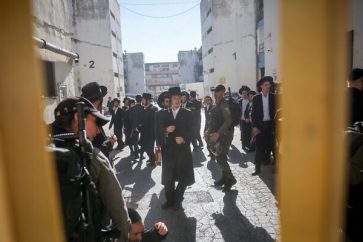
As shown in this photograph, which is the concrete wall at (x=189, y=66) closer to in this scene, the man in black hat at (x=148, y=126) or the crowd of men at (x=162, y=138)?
the crowd of men at (x=162, y=138)

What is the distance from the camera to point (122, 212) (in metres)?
1.99

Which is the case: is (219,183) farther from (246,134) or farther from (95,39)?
(95,39)

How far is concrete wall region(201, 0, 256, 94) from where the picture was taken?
34.2 metres

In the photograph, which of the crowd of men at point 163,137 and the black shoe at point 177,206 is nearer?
the crowd of men at point 163,137

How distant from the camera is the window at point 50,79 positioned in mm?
11531

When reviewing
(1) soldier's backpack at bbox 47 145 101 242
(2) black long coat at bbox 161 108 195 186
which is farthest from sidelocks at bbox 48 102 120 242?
(2) black long coat at bbox 161 108 195 186

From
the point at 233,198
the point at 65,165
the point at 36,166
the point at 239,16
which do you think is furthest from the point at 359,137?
the point at 239,16

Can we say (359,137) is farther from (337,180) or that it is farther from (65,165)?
(65,165)

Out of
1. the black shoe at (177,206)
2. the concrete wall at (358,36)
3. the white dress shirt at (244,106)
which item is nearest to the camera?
the black shoe at (177,206)

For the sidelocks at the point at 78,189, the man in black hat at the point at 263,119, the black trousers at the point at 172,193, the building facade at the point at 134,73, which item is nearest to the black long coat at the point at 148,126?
the man in black hat at the point at 263,119

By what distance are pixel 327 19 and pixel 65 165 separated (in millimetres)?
1352

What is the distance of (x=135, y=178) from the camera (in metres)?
6.95

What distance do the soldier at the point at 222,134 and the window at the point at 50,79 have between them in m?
7.66

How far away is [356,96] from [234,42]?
3357 centimetres
